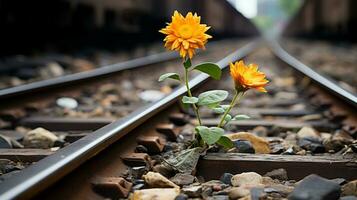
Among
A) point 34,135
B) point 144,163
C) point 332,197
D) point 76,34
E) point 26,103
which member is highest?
point 76,34

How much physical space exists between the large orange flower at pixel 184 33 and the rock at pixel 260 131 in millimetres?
1033

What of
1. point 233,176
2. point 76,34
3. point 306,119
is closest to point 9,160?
point 233,176

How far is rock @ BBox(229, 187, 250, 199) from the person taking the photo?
63.0 inches

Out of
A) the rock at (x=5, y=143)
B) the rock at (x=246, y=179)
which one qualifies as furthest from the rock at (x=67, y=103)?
the rock at (x=246, y=179)

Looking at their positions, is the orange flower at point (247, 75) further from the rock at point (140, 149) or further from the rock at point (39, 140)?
the rock at point (39, 140)

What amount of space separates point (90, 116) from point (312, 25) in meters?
17.3

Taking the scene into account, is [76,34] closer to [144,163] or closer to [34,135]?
[34,135]

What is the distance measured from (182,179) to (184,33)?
560mm

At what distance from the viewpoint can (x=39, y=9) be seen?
24.3 feet

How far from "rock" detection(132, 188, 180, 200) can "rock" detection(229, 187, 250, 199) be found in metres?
0.18

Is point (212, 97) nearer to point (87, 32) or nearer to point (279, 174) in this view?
point (279, 174)

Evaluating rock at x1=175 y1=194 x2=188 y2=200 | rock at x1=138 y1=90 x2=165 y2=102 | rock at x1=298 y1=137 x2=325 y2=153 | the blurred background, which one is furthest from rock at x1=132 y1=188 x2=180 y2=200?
the blurred background

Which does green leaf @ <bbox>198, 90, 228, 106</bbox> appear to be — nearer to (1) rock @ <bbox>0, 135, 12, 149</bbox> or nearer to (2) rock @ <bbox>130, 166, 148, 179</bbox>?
(2) rock @ <bbox>130, 166, 148, 179</bbox>

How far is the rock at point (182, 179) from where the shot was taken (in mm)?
1780
